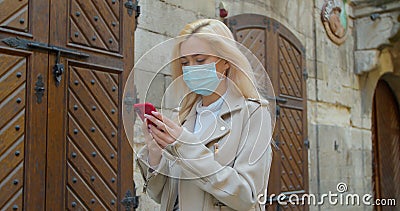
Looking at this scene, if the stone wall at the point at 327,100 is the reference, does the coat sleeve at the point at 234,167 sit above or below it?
below

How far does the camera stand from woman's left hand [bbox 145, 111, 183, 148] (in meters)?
1.40

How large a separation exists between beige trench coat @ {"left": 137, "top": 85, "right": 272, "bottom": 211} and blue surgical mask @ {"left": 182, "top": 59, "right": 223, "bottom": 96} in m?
0.07

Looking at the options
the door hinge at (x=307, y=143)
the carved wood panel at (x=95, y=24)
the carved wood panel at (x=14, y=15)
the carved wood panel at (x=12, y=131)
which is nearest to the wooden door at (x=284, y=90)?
the door hinge at (x=307, y=143)

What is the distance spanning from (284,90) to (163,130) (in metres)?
3.78

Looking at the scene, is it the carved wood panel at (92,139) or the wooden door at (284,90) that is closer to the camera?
the carved wood panel at (92,139)

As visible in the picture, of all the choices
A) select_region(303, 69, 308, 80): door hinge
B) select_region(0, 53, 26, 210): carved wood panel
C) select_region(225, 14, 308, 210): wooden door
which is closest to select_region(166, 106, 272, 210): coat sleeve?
select_region(0, 53, 26, 210): carved wood panel

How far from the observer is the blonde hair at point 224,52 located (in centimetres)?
146

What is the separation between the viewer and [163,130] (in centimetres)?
140

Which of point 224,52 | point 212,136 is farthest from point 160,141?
point 224,52

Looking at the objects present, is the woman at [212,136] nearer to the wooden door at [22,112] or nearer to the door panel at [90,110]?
the wooden door at [22,112]

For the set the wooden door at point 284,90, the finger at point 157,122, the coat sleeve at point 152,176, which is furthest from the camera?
the wooden door at point 284,90

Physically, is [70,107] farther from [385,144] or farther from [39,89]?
[385,144]

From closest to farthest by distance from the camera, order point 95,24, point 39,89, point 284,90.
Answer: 1. point 39,89
2. point 95,24
3. point 284,90

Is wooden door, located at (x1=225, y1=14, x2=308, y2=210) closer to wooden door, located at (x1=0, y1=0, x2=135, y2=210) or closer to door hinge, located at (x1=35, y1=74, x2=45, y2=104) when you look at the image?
wooden door, located at (x1=0, y1=0, x2=135, y2=210)
